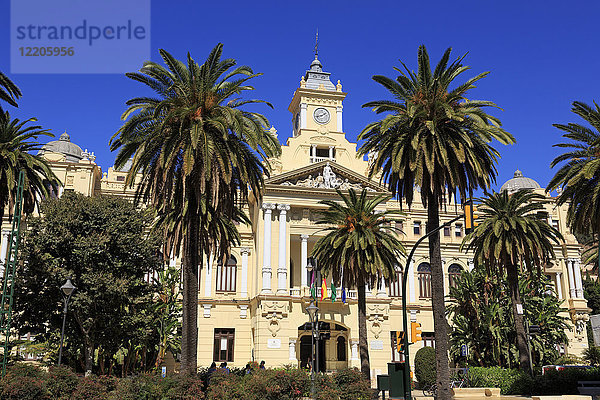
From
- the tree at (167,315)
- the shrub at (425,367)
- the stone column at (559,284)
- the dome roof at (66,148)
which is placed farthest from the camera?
the dome roof at (66,148)

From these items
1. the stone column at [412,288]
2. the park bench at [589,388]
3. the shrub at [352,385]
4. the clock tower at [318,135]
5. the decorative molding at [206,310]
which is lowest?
the park bench at [589,388]

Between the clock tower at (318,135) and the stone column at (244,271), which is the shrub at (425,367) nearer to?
the stone column at (244,271)

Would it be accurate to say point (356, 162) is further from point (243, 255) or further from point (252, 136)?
point (252, 136)

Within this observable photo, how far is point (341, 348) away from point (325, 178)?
1519 cm

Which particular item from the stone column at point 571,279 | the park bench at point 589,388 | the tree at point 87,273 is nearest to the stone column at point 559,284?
the stone column at point 571,279

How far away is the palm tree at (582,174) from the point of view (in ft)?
97.5

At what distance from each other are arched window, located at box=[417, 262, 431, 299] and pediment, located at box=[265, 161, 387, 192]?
11.3 meters

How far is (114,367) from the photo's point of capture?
41875 millimetres

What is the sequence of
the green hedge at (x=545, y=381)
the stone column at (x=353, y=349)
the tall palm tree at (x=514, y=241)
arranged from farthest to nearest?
the stone column at (x=353, y=349), the tall palm tree at (x=514, y=241), the green hedge at (x=545, y=381)

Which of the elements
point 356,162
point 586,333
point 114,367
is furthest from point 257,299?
point 586,333

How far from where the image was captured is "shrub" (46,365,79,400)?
21.6 m

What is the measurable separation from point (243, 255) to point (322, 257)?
1680cm

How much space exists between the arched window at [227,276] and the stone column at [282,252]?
20.8 ft

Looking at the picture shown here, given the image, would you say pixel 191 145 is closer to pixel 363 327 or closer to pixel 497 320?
pixel 363 327
